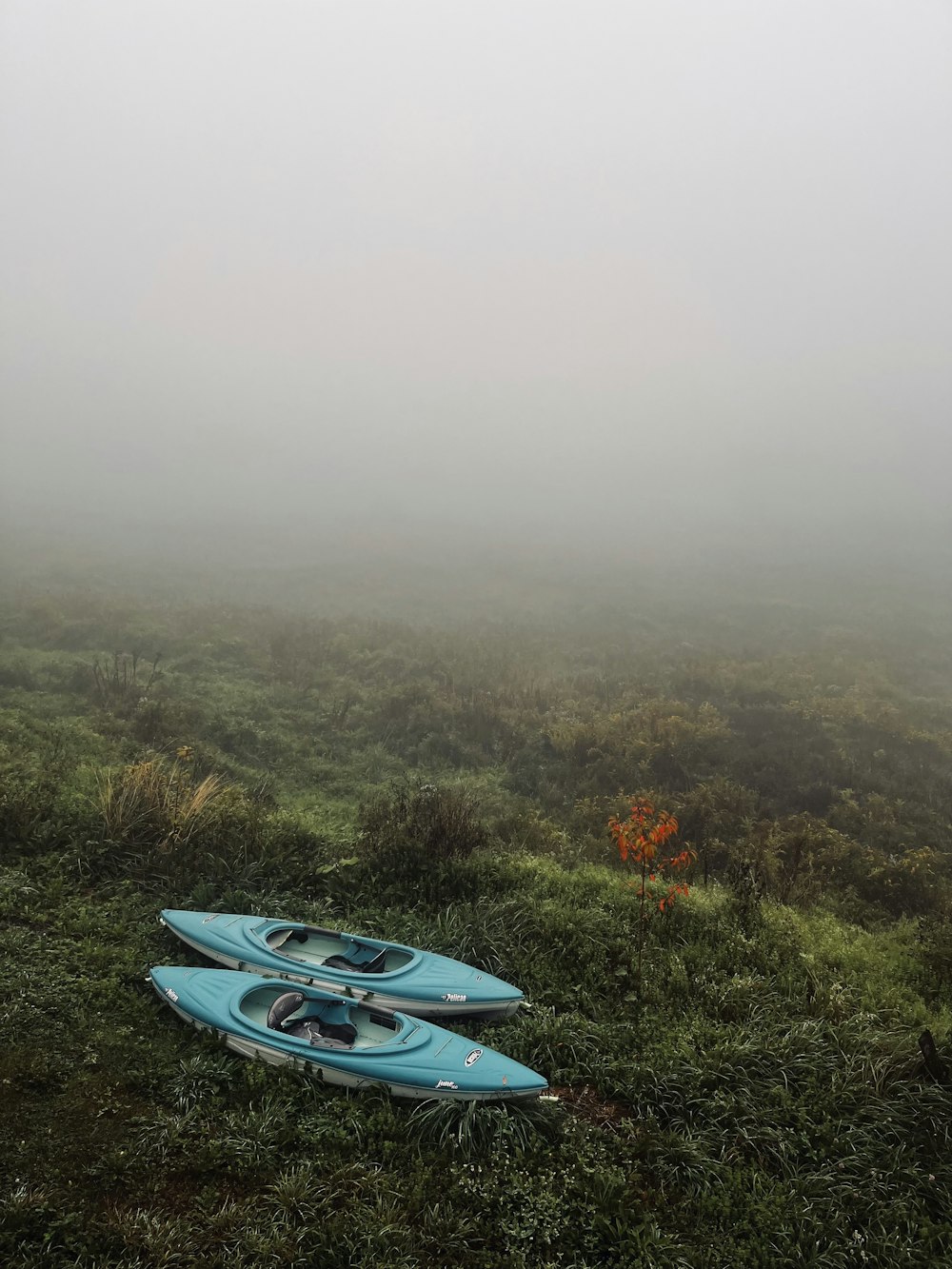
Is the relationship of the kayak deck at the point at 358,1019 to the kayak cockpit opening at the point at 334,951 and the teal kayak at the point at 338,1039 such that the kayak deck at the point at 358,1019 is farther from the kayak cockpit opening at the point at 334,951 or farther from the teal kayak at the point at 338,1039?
the kayak cockpit opening at the point at 334,951

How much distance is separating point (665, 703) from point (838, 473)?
50.8 meters

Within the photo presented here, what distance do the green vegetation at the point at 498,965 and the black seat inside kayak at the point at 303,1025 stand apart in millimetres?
382

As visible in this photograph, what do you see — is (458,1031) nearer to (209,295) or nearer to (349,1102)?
(349,1102)

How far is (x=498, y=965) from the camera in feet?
21.7

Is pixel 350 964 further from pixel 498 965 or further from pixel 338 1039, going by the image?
pixel 498 965

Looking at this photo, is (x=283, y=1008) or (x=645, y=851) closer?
(x=283, y=1008)

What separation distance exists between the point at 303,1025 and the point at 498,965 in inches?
74.8

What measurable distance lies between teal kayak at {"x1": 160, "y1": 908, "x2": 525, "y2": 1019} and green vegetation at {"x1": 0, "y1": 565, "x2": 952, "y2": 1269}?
31cm

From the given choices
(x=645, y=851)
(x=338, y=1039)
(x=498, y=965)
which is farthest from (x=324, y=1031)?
(x=645, y=851)

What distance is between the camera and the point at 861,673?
20703 millimetres

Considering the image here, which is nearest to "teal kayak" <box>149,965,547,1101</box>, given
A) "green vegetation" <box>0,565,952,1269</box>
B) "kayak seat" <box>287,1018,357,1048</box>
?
"kayak seat" <box>287,1018,357,1048</box>

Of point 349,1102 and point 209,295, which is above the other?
point 209,295

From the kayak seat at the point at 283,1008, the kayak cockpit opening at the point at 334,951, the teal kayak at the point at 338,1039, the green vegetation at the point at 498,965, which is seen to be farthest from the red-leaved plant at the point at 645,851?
the kayak seat at the point at 283,1008

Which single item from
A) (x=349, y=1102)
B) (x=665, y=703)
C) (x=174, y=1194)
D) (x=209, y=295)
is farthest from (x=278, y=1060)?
(x=209, y=295)
